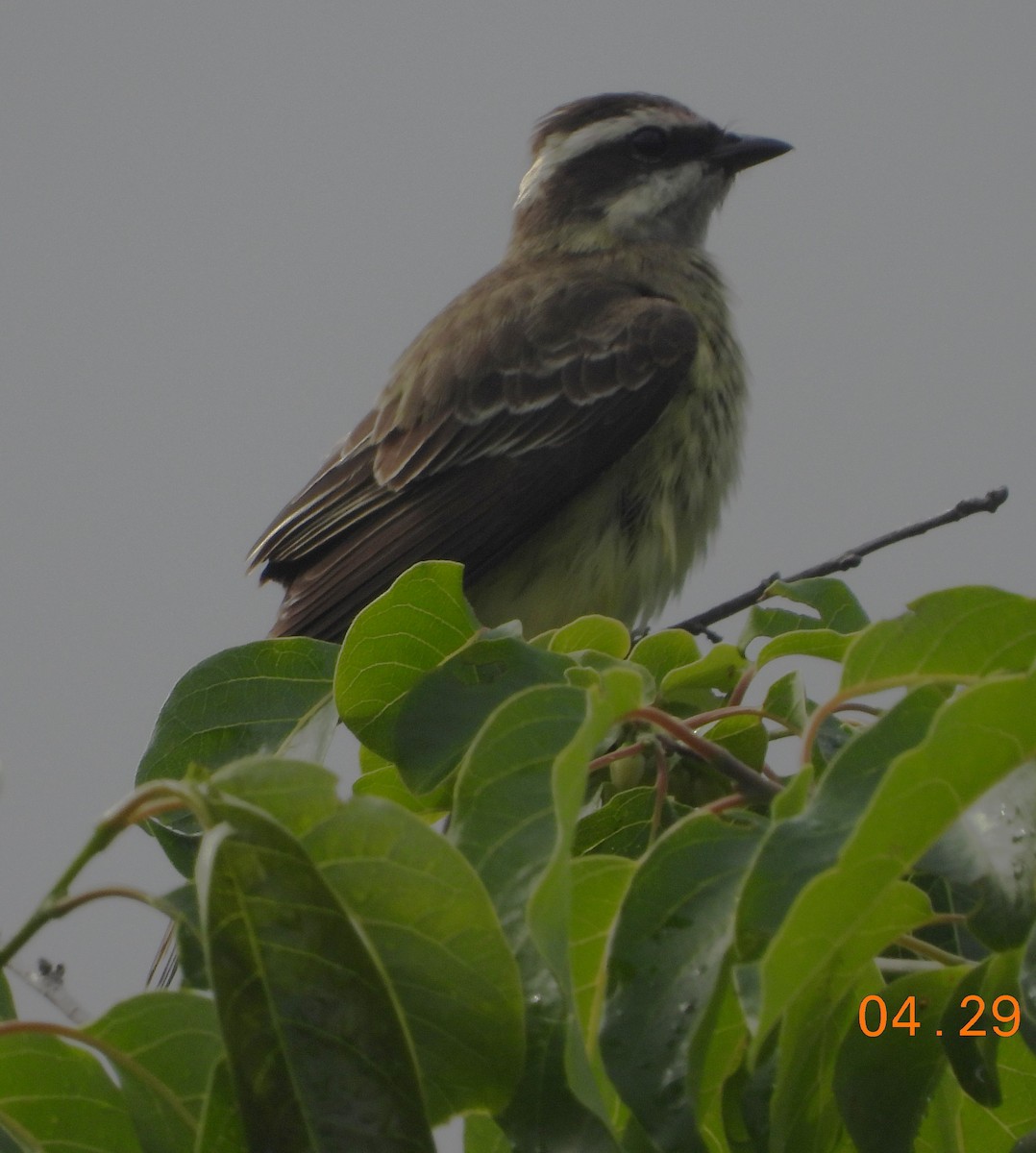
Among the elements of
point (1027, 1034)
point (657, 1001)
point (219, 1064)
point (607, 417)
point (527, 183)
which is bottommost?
point (1027, 1034)

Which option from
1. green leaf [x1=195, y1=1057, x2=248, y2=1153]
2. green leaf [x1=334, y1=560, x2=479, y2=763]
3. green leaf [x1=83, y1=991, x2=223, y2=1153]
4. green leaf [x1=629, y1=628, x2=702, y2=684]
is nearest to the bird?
green leaf [x1=629, y1=628, x2=702, y2=684]

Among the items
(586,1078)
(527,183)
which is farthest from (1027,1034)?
(527,183)

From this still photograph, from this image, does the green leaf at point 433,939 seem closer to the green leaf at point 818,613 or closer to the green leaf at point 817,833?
the green leaf at point 817,833

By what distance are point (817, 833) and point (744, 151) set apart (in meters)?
6.23

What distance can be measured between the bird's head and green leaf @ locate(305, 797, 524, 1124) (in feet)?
19.5

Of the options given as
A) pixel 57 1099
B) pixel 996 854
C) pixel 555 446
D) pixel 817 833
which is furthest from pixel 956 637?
pixel 555 446

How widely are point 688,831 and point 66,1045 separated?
0.76m

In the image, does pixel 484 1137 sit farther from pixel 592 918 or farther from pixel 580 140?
pixel 580 140

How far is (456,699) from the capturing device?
2.22 m

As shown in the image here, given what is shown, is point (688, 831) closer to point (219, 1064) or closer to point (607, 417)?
point (219, 1064)

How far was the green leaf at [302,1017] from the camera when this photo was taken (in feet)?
5.03

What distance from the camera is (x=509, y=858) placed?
177 cm
